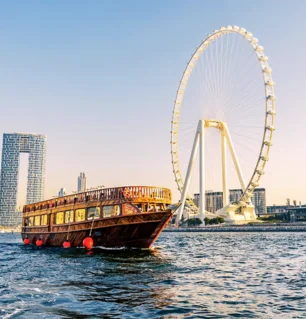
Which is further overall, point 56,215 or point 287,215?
point 287,215

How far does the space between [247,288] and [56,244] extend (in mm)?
28154

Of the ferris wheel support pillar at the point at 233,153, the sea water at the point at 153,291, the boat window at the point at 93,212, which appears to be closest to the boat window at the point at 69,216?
the boat window at the point at 93,212

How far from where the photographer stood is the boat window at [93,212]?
33.5 meters

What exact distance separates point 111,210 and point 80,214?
4503 millimetres

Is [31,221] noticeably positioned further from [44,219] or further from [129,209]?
[129,209]

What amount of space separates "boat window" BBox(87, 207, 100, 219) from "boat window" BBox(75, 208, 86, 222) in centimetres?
89

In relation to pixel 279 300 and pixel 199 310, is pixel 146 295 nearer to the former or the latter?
pixel 199 310

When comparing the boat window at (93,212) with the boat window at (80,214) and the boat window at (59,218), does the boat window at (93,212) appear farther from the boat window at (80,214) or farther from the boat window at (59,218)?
the boat window at (59,218)

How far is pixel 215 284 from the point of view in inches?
605

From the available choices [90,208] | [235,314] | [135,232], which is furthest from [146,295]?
[90,208]

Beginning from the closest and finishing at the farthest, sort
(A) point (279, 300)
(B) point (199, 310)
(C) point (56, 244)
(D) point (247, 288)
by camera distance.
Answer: (B) point (199, 310)
(A) point (279, 300)
(D) point (247, 288)
(C) point (56, 244)

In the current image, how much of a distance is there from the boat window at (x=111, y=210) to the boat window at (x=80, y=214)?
3.07 meters

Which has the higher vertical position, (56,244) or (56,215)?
(56,215)

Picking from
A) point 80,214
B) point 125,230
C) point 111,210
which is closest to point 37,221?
point 80,214
